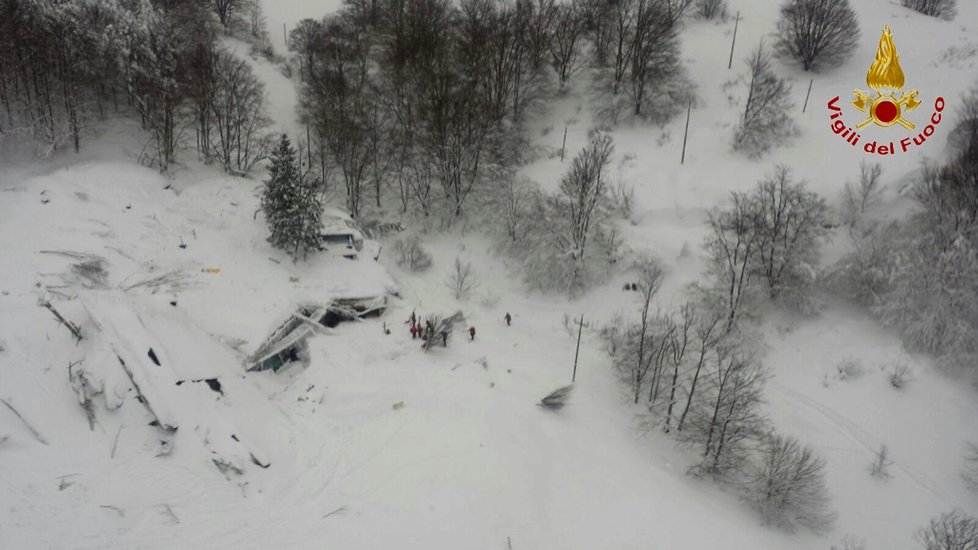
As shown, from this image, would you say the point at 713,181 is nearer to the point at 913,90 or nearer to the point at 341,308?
the point at 913,90

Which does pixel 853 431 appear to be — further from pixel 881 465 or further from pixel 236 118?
pixel 236 118

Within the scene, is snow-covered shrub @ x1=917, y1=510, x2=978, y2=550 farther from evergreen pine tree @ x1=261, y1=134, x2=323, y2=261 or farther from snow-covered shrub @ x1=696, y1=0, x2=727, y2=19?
snow-covered shrub @ x1=696, y1=0, x2=727, y2=19

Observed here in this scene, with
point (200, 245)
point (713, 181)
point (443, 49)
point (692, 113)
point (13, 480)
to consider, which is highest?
point (443, 49)

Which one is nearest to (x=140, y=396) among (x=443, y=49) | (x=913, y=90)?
(x=443, y=49)

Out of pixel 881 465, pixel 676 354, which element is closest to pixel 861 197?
pixel 881 465

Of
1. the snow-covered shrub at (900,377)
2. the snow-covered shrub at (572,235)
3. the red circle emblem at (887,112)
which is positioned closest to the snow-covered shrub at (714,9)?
the red circle emblem at (887,112)
